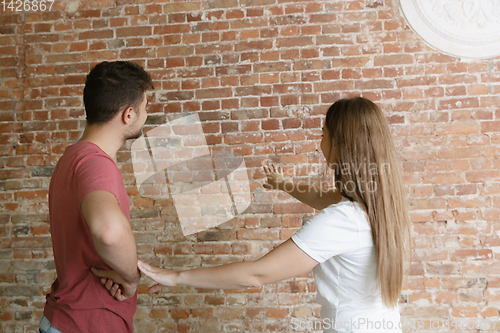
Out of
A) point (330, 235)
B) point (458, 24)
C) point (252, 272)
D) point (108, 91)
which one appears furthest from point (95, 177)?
point (458, 24)

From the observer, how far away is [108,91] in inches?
50.8

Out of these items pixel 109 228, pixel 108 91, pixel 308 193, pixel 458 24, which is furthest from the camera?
pixel 458 24

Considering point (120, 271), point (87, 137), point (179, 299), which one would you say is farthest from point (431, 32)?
point (179, 299)

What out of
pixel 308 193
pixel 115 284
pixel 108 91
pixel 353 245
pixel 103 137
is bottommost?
pixel 115 284

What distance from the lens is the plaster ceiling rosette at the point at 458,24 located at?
7.43 feet

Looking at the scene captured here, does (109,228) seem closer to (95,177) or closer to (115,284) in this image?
(95,177)

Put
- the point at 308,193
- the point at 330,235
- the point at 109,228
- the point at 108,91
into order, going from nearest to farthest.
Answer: the point at 109,228, the point at 330,235, the point at 108,91, the point at 308,193

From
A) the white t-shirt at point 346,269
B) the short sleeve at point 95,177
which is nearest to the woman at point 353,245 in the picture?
the white t-shirt at point 346,269

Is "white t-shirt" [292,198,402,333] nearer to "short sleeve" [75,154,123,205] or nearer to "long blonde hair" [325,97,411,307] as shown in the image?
"long blonde hair" [325,97,411,307]

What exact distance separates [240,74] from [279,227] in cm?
113

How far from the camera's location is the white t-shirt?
3.82 ft

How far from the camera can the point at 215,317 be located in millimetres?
2328

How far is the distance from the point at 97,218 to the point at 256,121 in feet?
4.89

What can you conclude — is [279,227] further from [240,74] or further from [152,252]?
[240,74]
